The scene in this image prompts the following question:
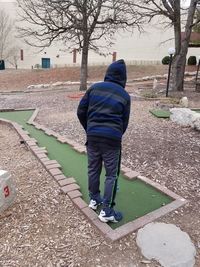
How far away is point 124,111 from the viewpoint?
8.20ft

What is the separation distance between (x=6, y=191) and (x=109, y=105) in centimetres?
139

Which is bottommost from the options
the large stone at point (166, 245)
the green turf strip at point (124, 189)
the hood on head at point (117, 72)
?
the large stone at point (166, 245)

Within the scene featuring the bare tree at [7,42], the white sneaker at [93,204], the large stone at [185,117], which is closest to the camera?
the white sneaker at [93,204]

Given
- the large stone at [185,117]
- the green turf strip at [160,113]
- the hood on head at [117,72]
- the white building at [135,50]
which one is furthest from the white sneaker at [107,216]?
the white building at [135,50]

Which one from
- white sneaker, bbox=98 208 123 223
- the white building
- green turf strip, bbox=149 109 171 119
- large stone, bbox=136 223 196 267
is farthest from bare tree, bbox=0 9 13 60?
large stone, bbox=136 223 196 267

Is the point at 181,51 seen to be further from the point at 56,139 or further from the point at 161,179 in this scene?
the point at 161,179

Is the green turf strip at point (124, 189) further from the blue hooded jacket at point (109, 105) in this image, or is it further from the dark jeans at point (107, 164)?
the blue hooded jacket at point (109, 105)

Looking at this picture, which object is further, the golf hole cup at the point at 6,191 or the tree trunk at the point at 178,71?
the tree trunk at the point at 178,71

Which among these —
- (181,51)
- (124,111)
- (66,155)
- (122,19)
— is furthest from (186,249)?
(122,19)

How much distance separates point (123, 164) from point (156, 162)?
536mm

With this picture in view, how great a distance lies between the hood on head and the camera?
2.41 metres

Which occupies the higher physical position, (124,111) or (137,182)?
(124,111)

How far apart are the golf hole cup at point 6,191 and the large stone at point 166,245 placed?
4.54 ft

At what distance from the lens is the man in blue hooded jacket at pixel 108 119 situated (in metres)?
2.41
